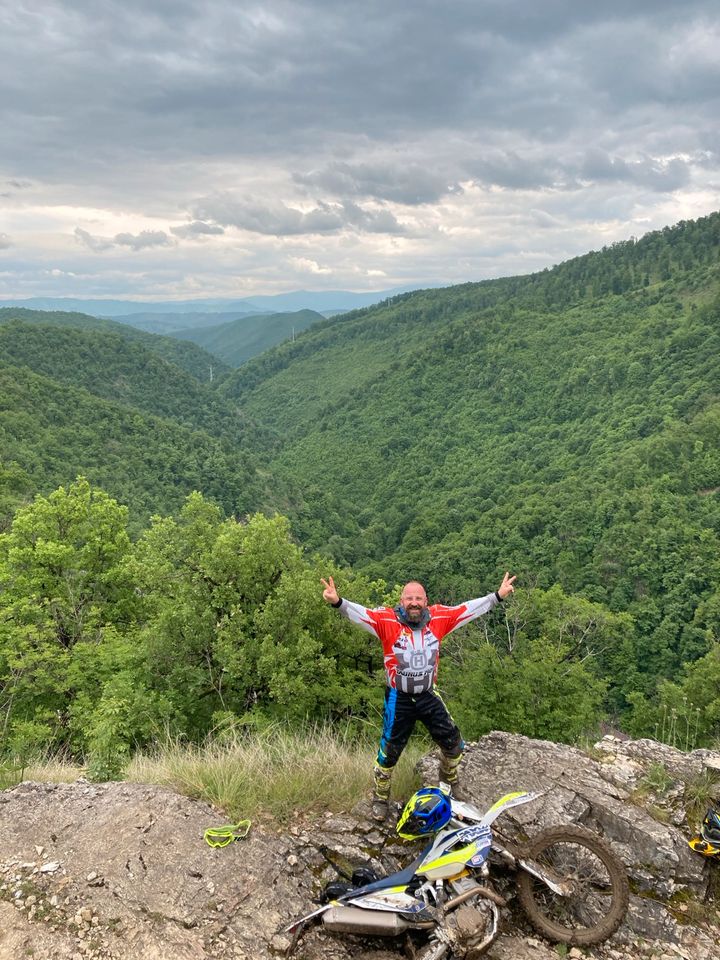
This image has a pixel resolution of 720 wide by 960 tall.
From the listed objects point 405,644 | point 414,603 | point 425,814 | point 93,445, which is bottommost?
point 93,445

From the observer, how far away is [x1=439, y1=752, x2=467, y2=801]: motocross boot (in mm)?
5125

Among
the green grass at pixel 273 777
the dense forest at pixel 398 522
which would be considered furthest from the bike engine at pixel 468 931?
the dense forest at pixel 398 522

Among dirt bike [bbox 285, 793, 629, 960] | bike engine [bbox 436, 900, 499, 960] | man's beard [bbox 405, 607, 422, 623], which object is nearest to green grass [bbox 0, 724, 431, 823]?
dirt bike [bbox 285, 793, 629, 960]

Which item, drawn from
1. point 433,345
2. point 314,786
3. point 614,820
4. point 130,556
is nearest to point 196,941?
point 314,786

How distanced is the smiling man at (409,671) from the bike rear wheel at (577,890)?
1103 mm

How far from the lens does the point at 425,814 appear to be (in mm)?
4320

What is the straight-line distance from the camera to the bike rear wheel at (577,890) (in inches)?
154

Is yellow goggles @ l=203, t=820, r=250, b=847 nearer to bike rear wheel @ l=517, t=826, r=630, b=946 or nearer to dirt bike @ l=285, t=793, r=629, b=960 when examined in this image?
dirt bike @ l=285, t=793, r=629, b=960

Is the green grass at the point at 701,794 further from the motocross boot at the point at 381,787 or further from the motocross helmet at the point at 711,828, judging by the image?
the motocross boot at the point at 381,787

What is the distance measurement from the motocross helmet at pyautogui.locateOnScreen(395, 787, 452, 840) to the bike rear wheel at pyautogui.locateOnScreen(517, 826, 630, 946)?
0.66m

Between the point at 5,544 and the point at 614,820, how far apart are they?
17.9m

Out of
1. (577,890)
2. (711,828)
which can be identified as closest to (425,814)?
(577,890)

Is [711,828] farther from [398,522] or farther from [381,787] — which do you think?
[398,522]

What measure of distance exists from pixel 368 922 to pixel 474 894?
2.49 feet
